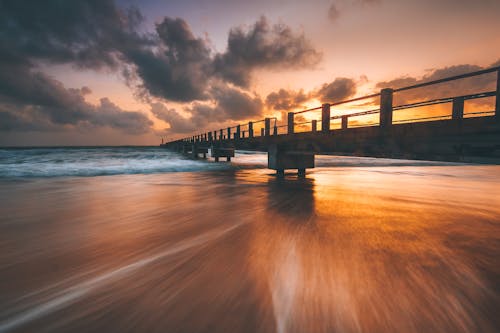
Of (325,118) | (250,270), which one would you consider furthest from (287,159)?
(250,270)

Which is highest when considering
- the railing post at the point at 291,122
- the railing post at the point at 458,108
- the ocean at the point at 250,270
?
the railing post at the point at 291,122

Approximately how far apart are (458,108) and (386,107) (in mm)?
1479

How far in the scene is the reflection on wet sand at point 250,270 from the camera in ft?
6.15

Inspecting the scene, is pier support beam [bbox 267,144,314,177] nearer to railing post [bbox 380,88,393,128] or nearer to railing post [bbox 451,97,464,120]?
railing post [bbox 380,88,393,128]

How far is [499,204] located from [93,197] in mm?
11780

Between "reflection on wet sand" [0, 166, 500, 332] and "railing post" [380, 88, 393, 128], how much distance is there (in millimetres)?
2350

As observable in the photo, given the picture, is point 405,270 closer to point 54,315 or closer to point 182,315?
point 182,315

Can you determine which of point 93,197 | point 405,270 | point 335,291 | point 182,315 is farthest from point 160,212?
point 405,270

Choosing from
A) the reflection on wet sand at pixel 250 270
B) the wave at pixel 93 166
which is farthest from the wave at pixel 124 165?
the reflection on wet sand at pixel 250 270

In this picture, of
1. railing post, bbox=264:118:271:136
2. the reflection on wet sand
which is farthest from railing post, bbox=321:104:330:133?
railing post, bbox=264:118:271:136

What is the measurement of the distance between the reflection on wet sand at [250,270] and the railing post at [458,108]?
7.11 ft

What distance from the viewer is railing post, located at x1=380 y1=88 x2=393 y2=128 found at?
19.5 ft

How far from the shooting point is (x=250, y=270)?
8.68 ft

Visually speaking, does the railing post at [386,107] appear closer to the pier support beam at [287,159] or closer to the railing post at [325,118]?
the railing post at [325,118]
